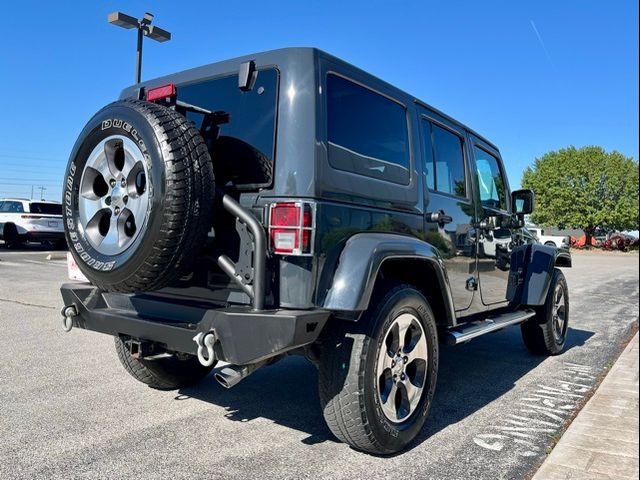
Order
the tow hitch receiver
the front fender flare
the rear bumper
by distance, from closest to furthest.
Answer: the rear bumper → the front fender flare → the tow hitch receiver

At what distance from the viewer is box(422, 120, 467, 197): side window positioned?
12.9 ft

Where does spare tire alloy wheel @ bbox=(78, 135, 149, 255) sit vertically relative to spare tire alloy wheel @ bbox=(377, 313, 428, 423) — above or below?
above

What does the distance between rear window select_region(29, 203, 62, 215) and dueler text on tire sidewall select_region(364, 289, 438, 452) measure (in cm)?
1886

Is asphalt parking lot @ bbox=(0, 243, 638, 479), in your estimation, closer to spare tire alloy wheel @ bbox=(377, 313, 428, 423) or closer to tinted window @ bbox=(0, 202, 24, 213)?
spare tire alloy wheel @ bbox=(377, 313, 428, 423)

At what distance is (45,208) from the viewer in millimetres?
19188

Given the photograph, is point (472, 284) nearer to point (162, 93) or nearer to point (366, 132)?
point (366, 132)

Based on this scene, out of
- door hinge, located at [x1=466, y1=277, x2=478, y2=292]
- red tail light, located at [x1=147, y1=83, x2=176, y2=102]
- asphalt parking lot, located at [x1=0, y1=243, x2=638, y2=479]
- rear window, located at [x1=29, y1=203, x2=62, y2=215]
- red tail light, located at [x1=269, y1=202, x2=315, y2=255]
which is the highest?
rear window, located at [x1=29, y1=203, x2=62, y2=215]

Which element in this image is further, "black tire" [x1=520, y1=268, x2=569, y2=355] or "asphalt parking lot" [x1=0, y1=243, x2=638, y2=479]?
"black tire" [x1=520, y1=268, x2=569, y2=355]

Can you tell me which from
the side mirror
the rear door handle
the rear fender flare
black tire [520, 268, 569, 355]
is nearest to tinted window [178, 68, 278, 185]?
the rear door handle

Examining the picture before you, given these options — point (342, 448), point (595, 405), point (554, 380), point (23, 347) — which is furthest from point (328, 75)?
point (23, 347)

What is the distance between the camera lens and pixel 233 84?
3160 millimetres

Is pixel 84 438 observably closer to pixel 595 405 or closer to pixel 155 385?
pixel 155 385

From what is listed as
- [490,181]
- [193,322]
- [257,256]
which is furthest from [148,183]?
[490,181]

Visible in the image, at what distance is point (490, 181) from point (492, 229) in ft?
1.98
